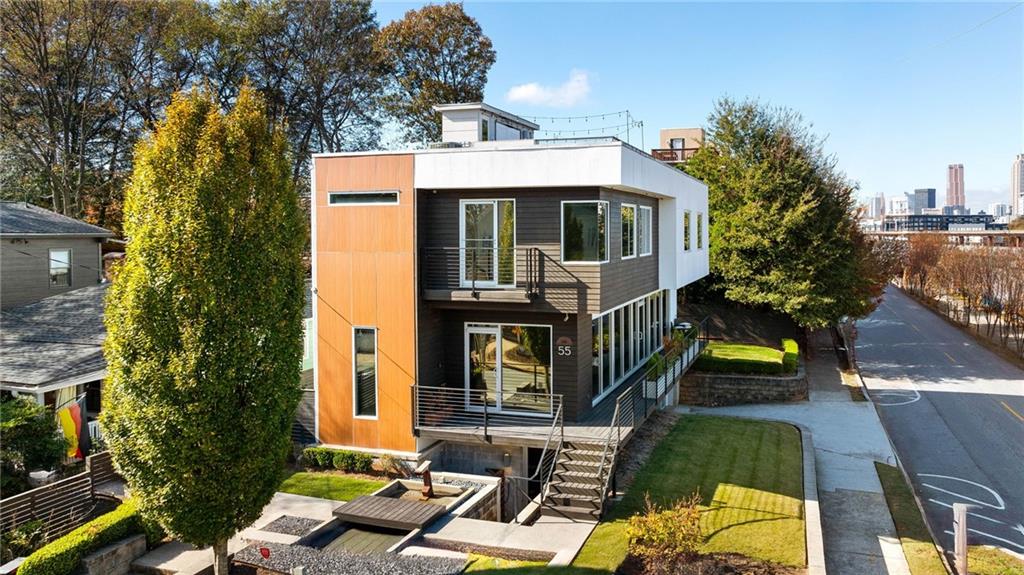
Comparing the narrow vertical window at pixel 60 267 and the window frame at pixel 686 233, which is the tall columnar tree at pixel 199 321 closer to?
the window frame at pixel 686 233

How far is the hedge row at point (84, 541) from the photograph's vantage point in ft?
31.6

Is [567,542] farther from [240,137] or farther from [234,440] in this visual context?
[240,137]

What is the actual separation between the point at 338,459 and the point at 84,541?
5.51m

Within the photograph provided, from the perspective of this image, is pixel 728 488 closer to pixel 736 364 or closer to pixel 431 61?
pixel 736 364

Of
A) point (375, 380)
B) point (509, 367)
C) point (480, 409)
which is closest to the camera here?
point (375, 380)

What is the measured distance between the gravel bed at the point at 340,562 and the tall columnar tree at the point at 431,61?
33.5m

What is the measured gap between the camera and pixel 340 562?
988cm

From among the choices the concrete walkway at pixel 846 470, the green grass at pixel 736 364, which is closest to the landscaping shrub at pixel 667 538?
the concrete walkway at pixel 846 470

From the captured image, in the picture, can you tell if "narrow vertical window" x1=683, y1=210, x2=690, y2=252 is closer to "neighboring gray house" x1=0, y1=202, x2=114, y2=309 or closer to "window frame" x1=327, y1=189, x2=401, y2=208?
"window frame" x1=327, y1=189, x2=401, y2=208

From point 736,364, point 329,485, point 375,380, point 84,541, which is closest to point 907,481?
point 736,364

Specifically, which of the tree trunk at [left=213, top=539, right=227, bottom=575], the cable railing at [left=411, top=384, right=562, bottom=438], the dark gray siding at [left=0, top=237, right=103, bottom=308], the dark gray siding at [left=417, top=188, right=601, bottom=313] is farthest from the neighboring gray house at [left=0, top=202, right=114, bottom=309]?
the tree trunk at [left=213, top=539, right=227, bottom=575]

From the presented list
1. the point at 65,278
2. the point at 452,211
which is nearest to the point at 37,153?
the point at 65,278

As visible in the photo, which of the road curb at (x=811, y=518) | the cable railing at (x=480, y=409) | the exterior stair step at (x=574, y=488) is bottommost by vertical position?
the road curb at (x=811, y=518)

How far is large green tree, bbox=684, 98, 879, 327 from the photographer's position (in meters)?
31.6
